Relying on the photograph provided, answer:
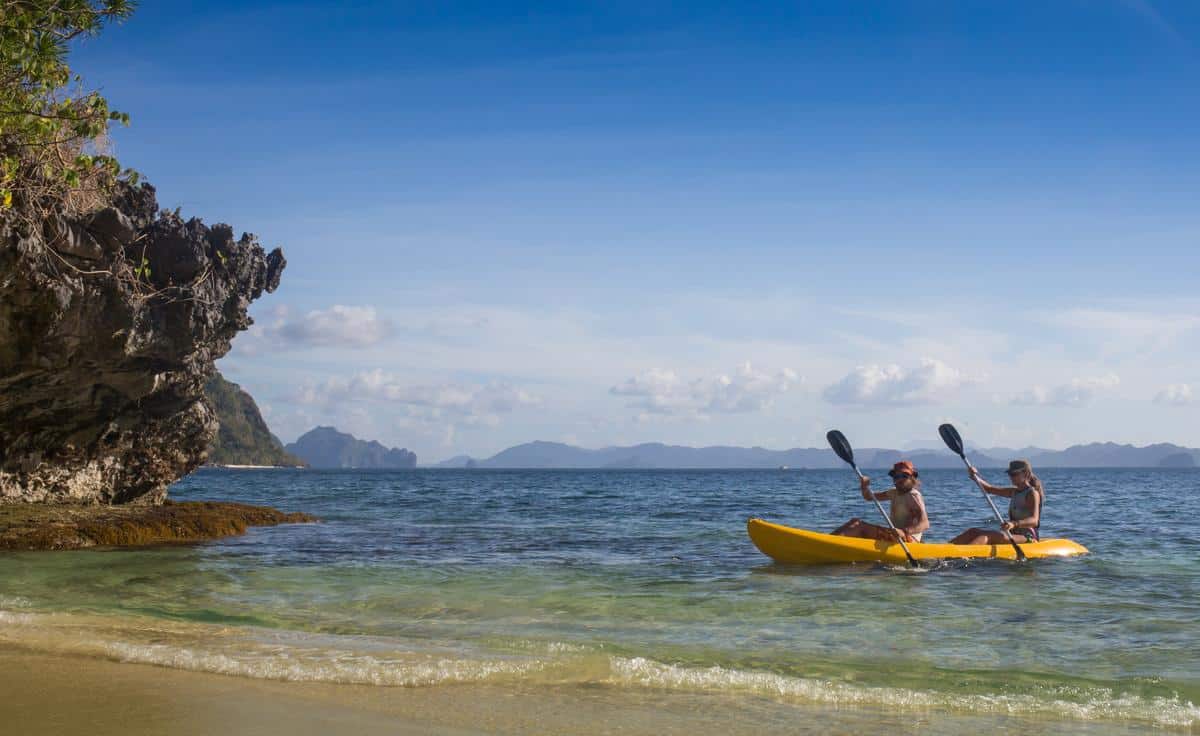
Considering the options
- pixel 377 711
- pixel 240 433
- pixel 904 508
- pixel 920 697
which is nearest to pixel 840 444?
pixel 904 508

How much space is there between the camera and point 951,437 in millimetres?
17000

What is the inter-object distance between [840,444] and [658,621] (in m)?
7.78

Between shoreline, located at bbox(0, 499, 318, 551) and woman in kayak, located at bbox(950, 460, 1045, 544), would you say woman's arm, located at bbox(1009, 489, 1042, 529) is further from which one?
shoreline, located at bbox(0, 499, 318, 551)

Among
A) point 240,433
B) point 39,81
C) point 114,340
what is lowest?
point 240,433

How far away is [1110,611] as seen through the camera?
32.8ft

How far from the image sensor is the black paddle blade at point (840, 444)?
1594 cm

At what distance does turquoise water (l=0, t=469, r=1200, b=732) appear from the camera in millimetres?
6590

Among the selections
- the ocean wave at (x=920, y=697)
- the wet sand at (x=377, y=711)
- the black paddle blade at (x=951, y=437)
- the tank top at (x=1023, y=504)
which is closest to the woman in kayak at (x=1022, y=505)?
the tank top at (x=1023, y=504)

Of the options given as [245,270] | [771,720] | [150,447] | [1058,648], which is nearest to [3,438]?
[150,447]

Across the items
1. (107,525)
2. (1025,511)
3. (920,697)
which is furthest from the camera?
(107,525)

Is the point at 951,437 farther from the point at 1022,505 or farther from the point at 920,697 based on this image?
the point at 920,697

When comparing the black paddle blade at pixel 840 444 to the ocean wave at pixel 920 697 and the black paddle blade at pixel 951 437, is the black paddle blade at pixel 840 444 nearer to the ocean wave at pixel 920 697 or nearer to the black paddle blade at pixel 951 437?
the black paddle blade at pixel 951 437

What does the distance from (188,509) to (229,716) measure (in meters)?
16.2

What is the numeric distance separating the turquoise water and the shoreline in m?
0.98
